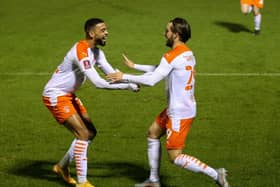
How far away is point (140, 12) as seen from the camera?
26625 millimetres

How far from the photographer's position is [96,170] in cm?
1135

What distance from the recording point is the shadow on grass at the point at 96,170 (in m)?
11.0

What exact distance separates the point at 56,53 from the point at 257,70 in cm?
598

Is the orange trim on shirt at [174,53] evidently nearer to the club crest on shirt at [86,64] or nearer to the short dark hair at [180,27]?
the short dark hair at [180,27]

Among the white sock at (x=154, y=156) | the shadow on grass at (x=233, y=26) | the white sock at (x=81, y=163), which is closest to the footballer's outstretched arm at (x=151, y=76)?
the white sock at (x=154, y=156)

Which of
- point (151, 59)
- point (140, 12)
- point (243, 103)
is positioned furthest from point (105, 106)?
point (140, 12)

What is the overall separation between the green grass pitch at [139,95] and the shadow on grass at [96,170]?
0.02m

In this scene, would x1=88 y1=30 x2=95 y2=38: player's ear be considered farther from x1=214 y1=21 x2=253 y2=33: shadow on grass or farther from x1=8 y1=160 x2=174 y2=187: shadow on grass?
x1=214 y1=21 x2=253 y2=33: shadow on grass

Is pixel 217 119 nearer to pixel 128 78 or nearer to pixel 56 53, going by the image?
pixel 128 78

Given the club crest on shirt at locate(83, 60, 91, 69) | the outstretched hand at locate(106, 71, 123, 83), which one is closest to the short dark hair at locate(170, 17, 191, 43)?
the outstretched hand at locate(106, 71, 123, 83)

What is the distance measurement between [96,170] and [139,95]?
536 cm

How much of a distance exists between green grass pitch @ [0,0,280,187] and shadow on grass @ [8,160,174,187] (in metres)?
0.02

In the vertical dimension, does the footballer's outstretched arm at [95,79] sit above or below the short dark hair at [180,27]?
below

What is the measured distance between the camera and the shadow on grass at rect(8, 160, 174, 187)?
11.0 m
